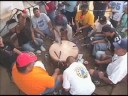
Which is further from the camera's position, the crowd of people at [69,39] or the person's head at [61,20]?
the person's head at [61,20]

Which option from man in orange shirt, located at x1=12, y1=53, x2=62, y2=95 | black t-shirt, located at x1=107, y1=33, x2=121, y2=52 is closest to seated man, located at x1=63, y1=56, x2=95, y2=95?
man in orange shirt, located at x1=12, y1=53, x2=62, y2=95

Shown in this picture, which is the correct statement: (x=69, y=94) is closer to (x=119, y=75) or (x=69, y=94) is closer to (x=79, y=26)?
(x=119, y=75)

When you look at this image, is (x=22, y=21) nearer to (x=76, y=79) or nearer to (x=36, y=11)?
(x=36, y=11)

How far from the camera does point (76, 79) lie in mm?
3641

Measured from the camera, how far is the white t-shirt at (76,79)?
364cm

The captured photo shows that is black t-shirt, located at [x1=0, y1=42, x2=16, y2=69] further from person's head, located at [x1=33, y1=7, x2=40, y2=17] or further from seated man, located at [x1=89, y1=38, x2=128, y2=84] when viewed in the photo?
seated man, located at [x1=89, y1=38, x2=128, y2=84]

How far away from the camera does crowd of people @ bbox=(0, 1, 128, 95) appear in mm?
3621

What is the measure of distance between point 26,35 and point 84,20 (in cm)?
140

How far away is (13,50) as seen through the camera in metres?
4.70

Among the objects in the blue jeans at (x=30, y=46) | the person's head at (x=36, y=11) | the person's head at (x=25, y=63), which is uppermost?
the person's head at (x=36, y=11)

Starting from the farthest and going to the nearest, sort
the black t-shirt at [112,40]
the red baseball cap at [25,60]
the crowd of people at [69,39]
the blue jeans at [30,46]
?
the blue jeans at [30,46]
the black t-shirt at [112,40]
the crowd of people at [69,39]
the red baseball cap at [25,60]

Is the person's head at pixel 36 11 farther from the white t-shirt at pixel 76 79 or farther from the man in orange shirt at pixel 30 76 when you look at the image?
the white t-shirt at pixel 76 79

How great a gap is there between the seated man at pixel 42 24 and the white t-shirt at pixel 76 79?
1999mm

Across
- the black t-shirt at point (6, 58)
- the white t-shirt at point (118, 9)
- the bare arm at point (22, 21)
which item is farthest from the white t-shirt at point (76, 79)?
the white t-shirt at point (118, 9)
